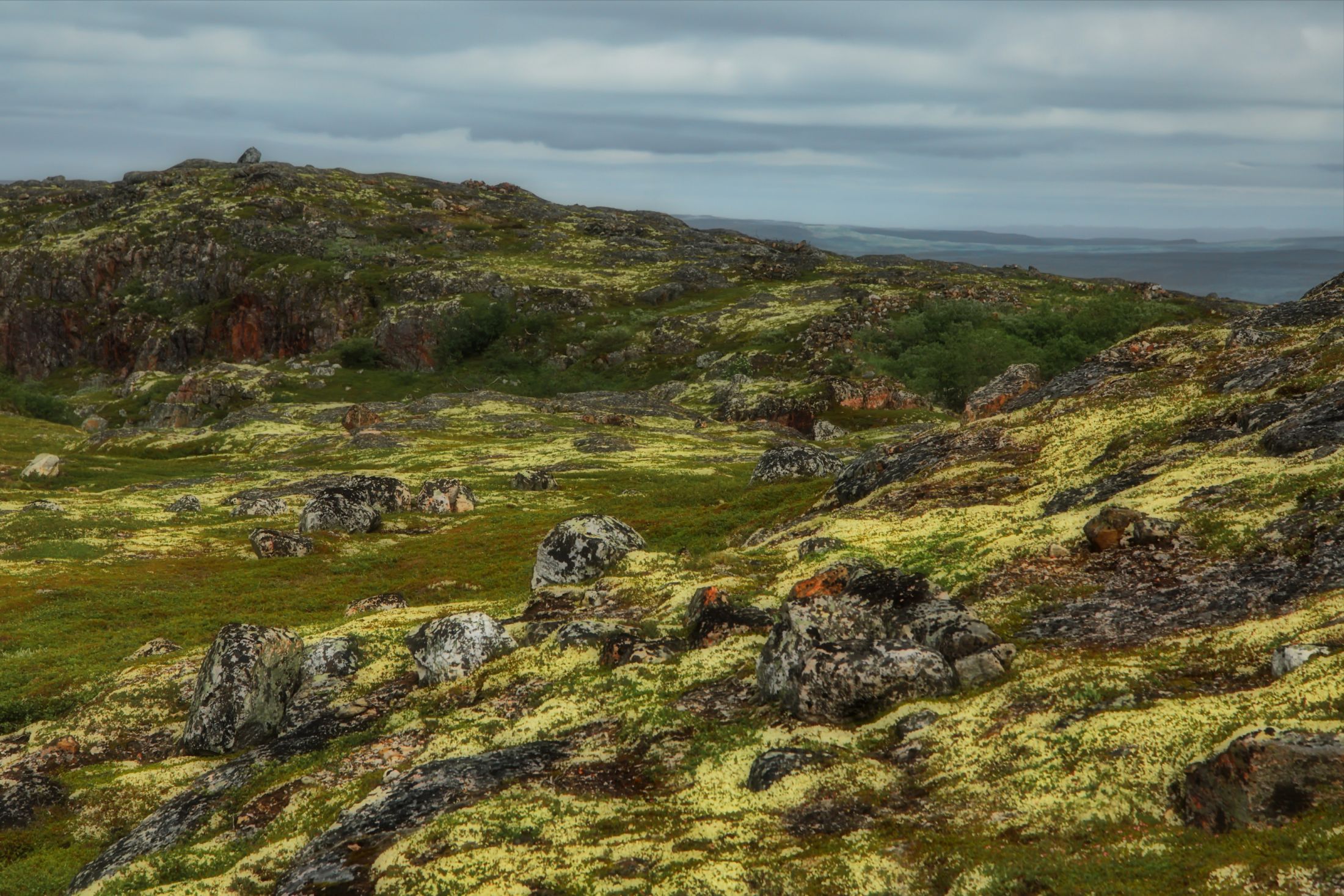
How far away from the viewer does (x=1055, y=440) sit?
53.0 m

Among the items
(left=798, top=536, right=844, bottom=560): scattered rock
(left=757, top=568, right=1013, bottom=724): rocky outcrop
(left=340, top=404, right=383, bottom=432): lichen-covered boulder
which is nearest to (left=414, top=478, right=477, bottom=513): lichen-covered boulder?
(left=798, top=536, right=844, bottom=560): scattered rock

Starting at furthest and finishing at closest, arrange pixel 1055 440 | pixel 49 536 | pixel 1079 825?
pixel 49 536 < pixel 1055 440 < pixel 1079 825

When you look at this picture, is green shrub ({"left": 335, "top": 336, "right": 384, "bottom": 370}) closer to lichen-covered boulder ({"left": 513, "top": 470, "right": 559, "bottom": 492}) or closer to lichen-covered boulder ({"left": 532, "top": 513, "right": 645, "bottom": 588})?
lichen-covered boulder ({"left": 513, "top": 470, "right": 559, "bottom": 492})

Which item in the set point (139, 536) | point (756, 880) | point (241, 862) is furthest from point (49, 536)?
point (756, 880)

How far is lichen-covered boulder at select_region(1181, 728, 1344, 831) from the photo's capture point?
17375 mm

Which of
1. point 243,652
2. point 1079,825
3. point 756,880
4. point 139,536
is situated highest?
point 1079,825

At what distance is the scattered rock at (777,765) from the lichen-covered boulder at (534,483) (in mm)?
67256

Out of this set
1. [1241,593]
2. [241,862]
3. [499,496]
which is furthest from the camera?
[499,496]

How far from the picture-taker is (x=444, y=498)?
276ft

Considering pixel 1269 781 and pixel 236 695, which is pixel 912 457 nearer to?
pixel 236 695

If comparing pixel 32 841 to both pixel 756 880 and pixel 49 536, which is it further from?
pixel 49 536

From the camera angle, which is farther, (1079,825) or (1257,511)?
(1257,511)

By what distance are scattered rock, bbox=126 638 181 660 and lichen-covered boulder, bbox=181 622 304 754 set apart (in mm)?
10538

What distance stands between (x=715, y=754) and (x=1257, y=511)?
21442mm
